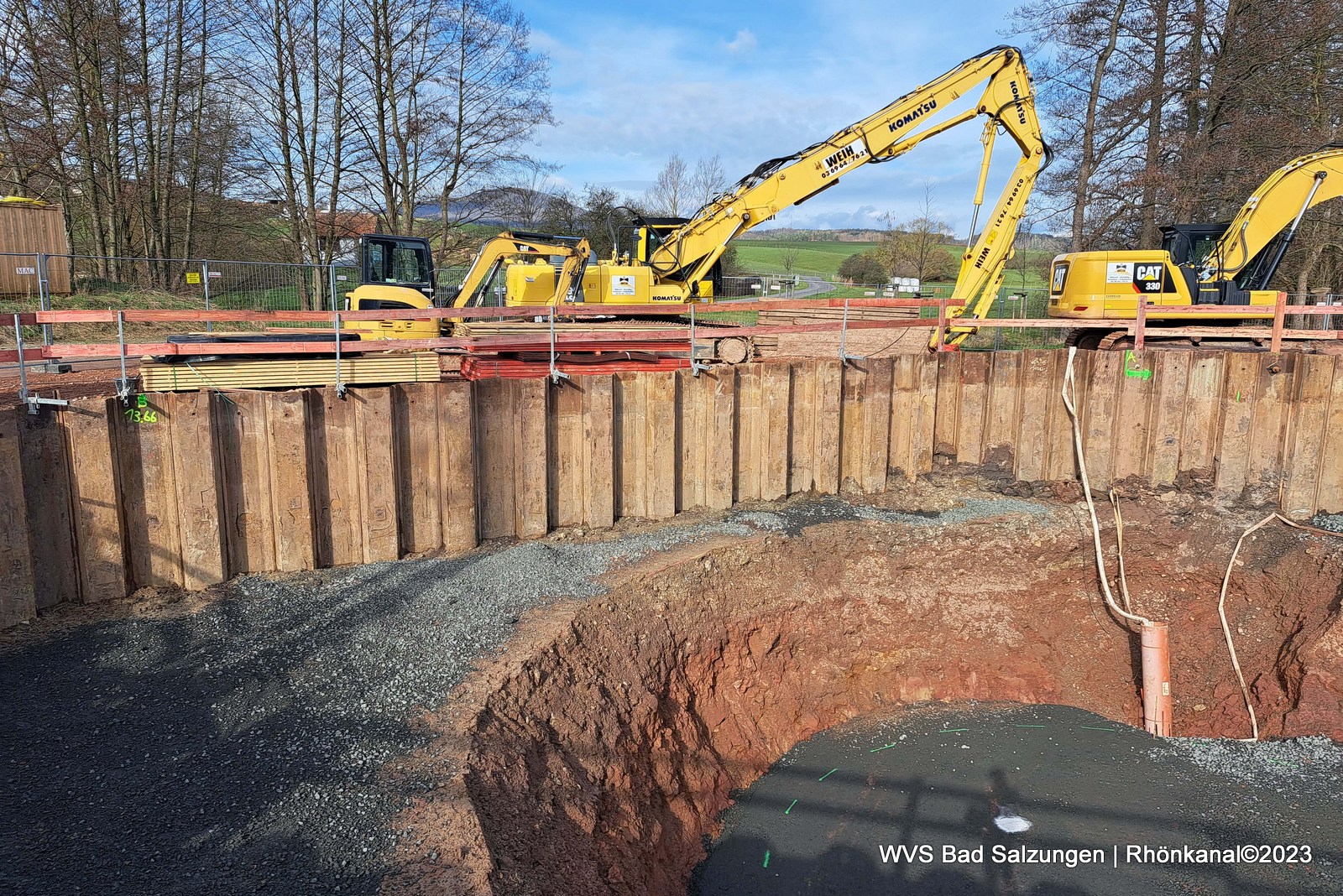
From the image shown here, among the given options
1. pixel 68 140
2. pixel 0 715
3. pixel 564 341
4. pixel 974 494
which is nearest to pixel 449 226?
pixel 68 140

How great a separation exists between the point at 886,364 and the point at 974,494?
6.15 ft

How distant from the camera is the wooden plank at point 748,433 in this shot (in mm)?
8898

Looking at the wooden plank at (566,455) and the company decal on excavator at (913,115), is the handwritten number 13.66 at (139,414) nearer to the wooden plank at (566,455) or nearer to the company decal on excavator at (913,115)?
the wooden plank at (566,455)

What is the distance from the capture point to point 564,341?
9.19 meters

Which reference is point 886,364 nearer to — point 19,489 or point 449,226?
point 19,489

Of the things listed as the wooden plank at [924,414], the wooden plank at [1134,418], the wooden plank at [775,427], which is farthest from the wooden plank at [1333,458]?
the wooden plank at [775,427]

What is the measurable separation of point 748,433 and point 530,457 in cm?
252

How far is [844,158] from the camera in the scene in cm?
1342

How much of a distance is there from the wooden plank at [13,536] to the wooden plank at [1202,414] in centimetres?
1119

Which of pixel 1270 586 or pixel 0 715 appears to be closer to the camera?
pixel 0 715

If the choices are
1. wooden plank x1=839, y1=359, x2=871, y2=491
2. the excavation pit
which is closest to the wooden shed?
wooden plank x1=839, y1=359, x2=871, y2=491

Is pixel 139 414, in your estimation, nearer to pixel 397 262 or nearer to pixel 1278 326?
pixel 397 262

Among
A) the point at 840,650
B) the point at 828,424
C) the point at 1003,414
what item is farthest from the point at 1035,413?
the point at 840,650

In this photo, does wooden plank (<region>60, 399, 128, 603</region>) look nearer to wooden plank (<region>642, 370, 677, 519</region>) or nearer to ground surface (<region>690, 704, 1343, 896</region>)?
wooden plank (<region>642, 370, 677, 519</region>)
